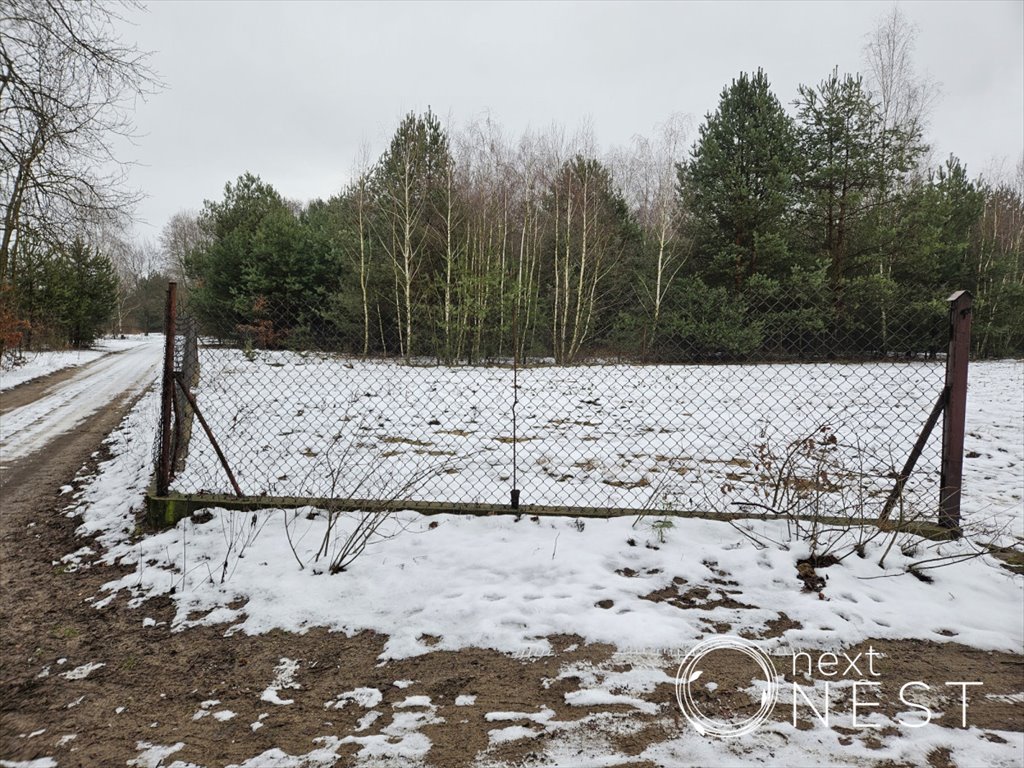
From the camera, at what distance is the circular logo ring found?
194 centimetres

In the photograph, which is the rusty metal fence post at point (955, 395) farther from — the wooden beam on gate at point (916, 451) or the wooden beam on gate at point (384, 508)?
the wooden beam on gate at point (384, 508)

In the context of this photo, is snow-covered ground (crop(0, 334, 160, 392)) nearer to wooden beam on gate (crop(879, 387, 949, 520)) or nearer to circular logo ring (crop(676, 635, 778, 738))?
circular logo ring (crop(676, 635, 778, 738))

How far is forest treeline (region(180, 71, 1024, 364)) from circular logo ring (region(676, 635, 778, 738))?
12174 millimetres

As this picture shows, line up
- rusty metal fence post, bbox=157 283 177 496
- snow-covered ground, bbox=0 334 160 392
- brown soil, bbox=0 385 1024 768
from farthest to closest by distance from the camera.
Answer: snow-covered ground, bbox=0 334 160 392 < rusty metal fence post, bbox=157 283 177 496 < brown soil, bbox=0 385 1024 768

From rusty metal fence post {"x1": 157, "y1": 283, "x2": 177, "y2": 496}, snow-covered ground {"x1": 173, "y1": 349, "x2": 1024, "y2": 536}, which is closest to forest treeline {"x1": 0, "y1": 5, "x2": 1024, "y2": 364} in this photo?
snow-covered ground {"x1": 173, "y1": 349, "x2": 1024, "y2": 536}

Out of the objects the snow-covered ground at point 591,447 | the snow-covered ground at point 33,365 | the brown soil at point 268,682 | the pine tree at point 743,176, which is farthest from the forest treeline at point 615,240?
the brown soil at point 268,682

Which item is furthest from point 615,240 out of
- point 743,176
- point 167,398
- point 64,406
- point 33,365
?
point 33,365

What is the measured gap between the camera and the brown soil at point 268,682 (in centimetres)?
193

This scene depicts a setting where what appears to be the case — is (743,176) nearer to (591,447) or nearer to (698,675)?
(591,447)

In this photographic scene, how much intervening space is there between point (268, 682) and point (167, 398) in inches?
95.0

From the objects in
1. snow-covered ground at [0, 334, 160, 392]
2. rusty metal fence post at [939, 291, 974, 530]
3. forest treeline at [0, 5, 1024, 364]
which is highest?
forest treeline at [0, 5, 1024, 364]

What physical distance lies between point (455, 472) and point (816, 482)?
2926mm

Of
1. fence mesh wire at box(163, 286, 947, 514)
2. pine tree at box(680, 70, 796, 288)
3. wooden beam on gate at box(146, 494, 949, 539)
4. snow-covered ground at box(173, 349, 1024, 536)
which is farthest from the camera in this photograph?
pine tree at box(680, 70, 796, 288)

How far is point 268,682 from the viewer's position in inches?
90.7
